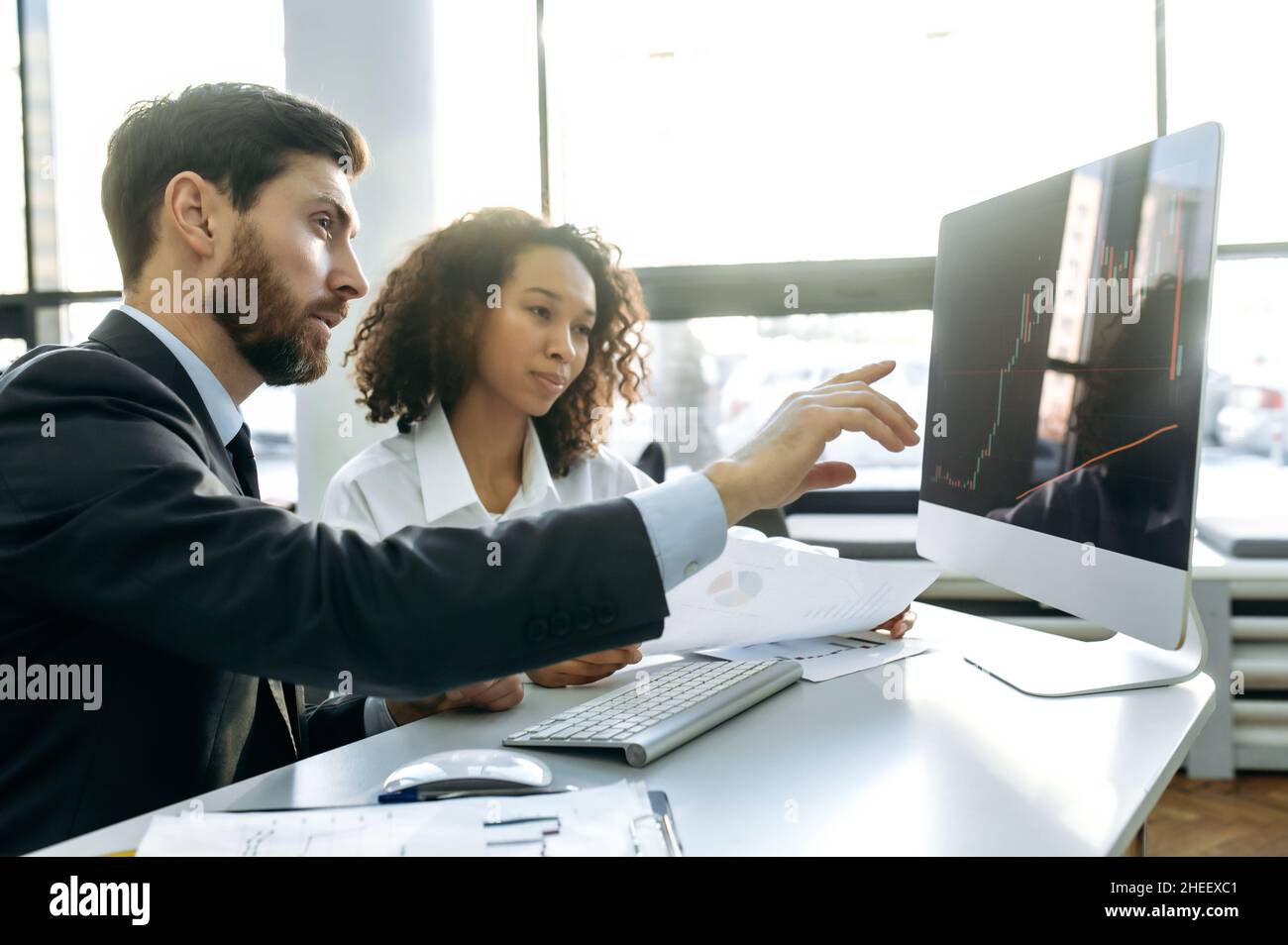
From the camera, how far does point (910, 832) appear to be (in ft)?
2.28

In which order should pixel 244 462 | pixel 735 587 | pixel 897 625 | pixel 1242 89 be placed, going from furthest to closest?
1. pixel 1242 89
2. pixel 897 625
3. pixel 735 587
4. pixel 244 462

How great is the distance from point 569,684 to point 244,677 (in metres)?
0.36

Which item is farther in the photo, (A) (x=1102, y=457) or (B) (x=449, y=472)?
(B) (x=449, y=472)

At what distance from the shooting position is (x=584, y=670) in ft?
3.68

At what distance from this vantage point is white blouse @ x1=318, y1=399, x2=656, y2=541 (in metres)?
1.70

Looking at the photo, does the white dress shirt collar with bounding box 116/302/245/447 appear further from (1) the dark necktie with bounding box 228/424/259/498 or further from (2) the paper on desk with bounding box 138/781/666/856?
(2) the paper on desk with bounding box 138/781/666/856

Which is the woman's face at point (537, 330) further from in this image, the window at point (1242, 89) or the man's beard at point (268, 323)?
the window at point (1242, 89)

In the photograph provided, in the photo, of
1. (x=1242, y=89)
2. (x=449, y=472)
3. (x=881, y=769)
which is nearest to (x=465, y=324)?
(x=449, y=472)

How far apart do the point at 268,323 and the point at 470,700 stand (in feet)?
1.52

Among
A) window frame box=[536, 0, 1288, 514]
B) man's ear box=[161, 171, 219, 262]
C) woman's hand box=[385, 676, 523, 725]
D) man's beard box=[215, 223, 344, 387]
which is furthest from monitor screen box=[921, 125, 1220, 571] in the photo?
window frame box=[536, 0, 1288, 514]

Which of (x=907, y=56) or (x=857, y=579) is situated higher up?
(x=907, y=56)

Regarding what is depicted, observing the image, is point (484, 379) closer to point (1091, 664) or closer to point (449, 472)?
point (449, 472)
